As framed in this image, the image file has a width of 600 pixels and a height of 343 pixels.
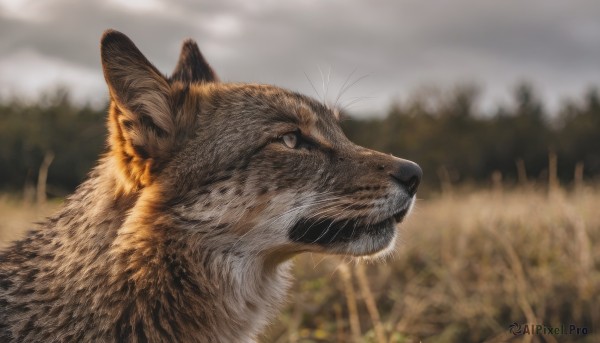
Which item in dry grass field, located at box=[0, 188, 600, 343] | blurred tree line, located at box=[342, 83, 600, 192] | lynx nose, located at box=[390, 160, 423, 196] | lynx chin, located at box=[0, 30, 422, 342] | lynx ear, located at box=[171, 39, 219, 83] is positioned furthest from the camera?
blurred tree line, located at box=[342, 83, 600, 192]

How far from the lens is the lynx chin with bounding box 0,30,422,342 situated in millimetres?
3719

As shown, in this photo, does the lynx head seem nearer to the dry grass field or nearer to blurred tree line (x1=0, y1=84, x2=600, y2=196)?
the dry grass field

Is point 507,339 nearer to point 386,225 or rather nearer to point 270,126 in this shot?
point 386,225

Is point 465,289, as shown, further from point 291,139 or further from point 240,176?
point 240,176

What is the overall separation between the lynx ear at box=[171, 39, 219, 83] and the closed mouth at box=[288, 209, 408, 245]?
160 cm

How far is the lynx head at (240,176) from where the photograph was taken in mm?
3861

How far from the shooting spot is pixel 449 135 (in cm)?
3916

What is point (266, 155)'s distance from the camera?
4113 mm

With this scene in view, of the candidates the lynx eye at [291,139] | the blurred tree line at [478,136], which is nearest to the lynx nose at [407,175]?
the lynx eye at [291,139]

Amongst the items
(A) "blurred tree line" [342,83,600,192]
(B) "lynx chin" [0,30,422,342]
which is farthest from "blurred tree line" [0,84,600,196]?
(B) "lynx chin" [0,30,422,342]

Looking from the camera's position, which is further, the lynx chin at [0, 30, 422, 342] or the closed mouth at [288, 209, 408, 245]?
the closed mouth at [288, 209, 408, 245]

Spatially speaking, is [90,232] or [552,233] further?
[552,233]

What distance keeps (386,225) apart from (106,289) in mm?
1572

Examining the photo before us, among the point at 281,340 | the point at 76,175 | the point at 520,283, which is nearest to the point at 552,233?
the point at 520,283
